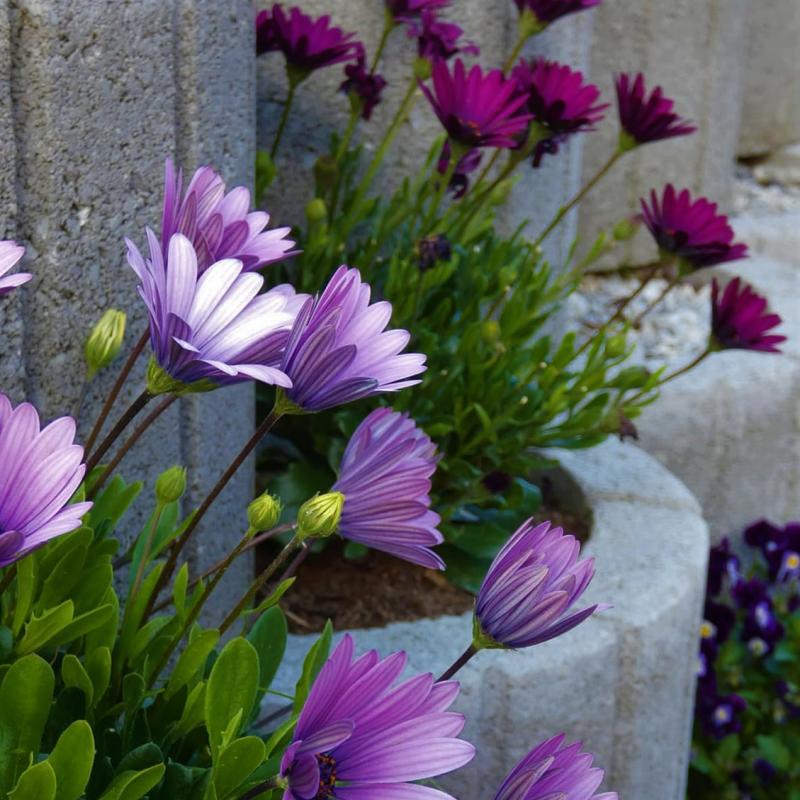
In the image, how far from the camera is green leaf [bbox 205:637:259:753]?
2.57 ft

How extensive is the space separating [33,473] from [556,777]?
12.4 inches

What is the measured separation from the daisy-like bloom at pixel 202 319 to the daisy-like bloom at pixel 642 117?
0.84 m

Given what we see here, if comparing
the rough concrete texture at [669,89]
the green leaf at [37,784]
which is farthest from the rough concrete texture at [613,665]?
the rough concrete texture at [669,89]

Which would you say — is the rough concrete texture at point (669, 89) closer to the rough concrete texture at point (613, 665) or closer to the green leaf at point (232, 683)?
the rough concrete texture at point (613, 665)

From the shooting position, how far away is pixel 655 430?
92.4 inches

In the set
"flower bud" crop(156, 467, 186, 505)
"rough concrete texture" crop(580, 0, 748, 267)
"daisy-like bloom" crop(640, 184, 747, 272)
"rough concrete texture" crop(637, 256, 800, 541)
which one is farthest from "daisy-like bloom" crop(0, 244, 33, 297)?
"rough concrete texture" crop(580, 0, 748, 267)

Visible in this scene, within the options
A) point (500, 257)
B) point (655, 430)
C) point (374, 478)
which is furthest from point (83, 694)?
point (655, 430)

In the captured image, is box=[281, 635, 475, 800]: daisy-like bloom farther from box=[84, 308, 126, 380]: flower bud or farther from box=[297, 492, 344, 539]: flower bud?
box=[84, 308, 126, 380]: flower bud

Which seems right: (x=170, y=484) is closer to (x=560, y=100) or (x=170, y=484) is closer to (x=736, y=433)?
(x=560, y=100)

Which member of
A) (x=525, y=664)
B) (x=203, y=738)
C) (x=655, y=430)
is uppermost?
(x=203, y=738)

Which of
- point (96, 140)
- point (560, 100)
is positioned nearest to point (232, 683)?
point (96, 140)

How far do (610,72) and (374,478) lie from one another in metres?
2.23

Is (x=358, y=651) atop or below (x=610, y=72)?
below

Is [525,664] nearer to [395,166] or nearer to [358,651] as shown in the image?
[358,651]
